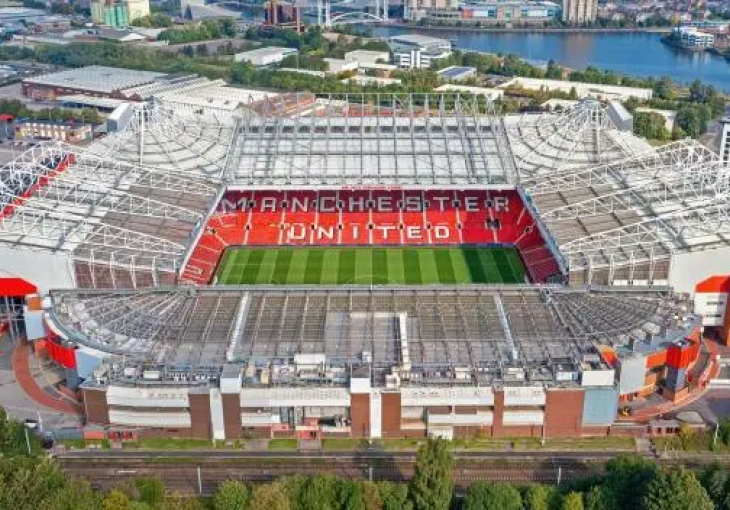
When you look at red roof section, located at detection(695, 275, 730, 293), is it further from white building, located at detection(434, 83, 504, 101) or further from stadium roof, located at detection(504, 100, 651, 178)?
white building, located at detection(434, 83, 504, 101)

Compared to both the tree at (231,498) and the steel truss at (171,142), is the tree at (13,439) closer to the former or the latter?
the tree at (231,498)

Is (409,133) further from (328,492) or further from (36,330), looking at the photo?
(328,492)

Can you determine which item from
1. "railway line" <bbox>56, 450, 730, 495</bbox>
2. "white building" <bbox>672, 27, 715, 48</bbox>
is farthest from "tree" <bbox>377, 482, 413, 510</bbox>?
"white building" <bbox>672, 27, 715, 48</bbox>

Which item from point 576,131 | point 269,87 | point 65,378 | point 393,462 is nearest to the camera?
point 393,462

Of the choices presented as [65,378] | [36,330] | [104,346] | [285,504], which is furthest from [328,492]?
[36,330]

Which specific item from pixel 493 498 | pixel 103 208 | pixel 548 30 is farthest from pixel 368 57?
pixel 493 498

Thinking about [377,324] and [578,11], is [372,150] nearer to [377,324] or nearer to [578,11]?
[377,324]
